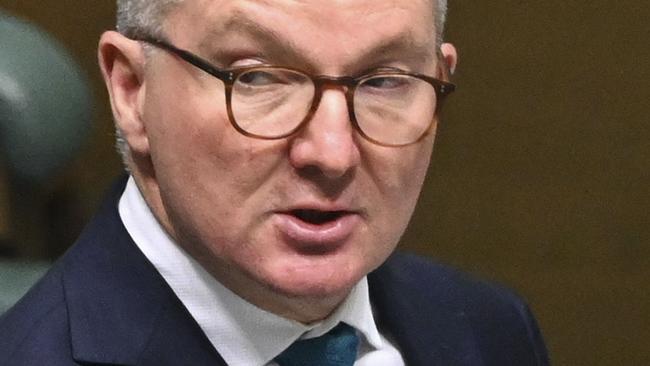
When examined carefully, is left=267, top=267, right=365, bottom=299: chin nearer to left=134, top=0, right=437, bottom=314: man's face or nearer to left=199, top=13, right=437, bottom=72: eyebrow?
left=134, top=0, right=437, bottom=314: man's face

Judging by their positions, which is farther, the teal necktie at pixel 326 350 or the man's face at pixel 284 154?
the teal necktie at pixel 326 350

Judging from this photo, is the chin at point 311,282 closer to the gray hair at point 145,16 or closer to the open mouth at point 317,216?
the open mouth at point 317,216

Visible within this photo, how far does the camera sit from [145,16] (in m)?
1.18

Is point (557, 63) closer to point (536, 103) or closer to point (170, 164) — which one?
point (536, 103)

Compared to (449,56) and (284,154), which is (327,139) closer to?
(284,154)

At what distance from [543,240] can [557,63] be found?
387 millimetres

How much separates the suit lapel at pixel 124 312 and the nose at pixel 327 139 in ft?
0.73

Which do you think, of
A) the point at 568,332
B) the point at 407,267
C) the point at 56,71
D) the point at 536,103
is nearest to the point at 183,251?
the point at 407,267

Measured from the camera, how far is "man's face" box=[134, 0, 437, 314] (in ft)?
3.66

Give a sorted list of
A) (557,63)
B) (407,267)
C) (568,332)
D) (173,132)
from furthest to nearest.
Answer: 1. (568,332)
2. (557,63)
3. (407,267)
4. (173,132)

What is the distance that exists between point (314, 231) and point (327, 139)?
0.09 meters

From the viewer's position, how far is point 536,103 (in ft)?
8.64

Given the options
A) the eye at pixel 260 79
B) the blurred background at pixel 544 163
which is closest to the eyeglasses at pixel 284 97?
the eye at pixel 260 79

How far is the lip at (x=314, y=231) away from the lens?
1.15 m
